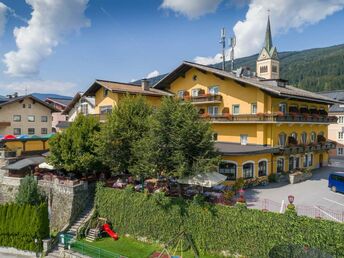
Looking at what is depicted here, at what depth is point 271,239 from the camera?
59.3ft

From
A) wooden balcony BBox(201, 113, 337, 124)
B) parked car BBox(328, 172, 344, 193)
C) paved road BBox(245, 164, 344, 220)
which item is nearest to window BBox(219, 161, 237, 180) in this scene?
paved road BBox(245, 164, 344, 220)

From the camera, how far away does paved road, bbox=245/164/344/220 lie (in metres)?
22.9

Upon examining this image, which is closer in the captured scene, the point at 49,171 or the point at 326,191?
A: the point at 326,191

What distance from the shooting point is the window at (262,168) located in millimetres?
31078

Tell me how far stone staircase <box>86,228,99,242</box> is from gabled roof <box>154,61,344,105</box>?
807 inches

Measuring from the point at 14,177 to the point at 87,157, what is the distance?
9.91 m

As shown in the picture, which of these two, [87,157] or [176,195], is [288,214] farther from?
[87,157]

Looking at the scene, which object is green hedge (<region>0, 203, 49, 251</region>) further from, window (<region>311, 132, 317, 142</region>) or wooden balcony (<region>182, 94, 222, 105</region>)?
window (<region>311, 132, 317, 142</region>)

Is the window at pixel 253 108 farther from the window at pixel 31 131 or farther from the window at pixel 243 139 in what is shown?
the window at pixel 31 131

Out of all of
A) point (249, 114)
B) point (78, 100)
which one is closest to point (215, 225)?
point (249, 114)

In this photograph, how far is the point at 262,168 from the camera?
3144 centimetres

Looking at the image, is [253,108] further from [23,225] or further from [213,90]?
[23,225]

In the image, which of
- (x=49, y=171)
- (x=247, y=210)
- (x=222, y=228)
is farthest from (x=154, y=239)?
(x=49, y=171)

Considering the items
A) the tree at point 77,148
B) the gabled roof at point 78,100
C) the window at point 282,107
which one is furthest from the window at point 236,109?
the gabled roof at point 78,100
